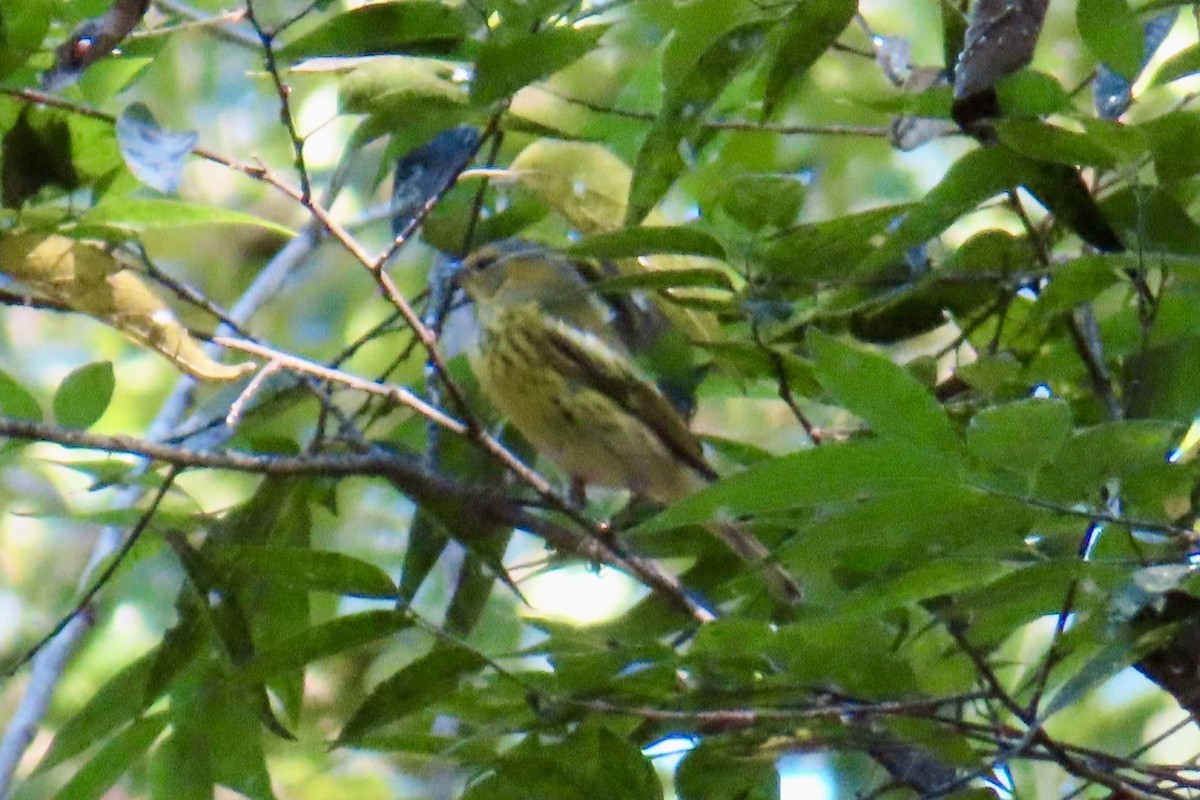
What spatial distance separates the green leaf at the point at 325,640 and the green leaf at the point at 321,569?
19 mm

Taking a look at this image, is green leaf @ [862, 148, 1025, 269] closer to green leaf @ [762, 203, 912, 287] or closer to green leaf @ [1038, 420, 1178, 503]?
green leaf @ [762, 203, 912, 287]

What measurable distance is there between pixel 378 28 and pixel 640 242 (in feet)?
0.94

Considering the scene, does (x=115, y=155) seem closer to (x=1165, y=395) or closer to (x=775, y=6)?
(x=775, y=6)

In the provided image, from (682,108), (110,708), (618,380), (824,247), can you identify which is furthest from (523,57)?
(618,380)

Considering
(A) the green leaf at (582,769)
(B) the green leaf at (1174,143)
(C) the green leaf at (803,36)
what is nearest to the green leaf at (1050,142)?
(B) the green leaf at (1174,143)

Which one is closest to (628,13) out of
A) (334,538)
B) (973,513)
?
(973,513)

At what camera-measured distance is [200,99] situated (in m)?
3.74

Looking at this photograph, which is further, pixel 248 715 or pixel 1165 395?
pixel 248 715

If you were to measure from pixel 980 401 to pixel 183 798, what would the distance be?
79cm

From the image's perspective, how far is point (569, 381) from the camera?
2443mm

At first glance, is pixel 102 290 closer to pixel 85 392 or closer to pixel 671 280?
pixel 85 392

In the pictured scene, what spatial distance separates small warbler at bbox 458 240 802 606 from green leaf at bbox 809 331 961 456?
1.23 metres

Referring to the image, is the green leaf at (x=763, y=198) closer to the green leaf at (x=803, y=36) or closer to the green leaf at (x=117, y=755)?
the green leaf at (x=803, y=36)

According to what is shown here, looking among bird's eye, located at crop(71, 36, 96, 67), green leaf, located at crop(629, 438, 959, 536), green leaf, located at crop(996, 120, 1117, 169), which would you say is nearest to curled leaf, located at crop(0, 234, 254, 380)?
bird's eye, located at crop(71, 36, 96, 67)
